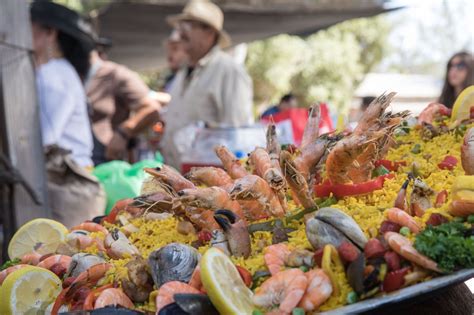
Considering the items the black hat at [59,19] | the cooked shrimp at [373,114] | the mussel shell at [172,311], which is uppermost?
the black hat at [59,19]

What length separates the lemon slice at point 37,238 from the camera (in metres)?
3.05

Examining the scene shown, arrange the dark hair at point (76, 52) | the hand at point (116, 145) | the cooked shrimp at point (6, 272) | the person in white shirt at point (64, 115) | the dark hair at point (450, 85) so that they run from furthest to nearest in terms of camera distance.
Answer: the hand at point (116, 145) < the dark hair at point (450, 85) < the dark hair at point (76, 52) < the person in white shirt at point (64, 115) < the cooked shrimp at point (6, 272)

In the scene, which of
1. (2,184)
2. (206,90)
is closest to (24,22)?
(2,184)

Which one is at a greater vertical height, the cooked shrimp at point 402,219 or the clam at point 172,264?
the cooked shrimp at point 402,219

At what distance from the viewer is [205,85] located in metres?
5.92

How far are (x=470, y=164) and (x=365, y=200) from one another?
0.36 meters

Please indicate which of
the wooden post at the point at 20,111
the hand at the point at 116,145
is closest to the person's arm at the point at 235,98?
the hand at the point at 116,145

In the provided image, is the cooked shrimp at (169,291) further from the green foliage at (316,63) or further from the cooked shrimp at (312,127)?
the green foliage at (316,63)

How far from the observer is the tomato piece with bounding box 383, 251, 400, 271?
81.2 inches

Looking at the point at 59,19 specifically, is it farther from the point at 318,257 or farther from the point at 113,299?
the point at 318,257

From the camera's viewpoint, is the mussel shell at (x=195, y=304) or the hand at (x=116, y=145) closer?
the mussel shell at (x=195, y=304)

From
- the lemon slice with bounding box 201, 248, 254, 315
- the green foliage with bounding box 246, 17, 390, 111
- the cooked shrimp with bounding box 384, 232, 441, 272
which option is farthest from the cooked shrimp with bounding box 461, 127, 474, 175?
the green foliage with bounding box 246, 17, 390, 111

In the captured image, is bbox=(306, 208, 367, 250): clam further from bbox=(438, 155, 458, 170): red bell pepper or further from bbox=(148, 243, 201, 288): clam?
bbox=(438, 155, 458, 170): red bell pepper

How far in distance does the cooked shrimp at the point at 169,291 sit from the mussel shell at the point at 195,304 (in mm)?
52
